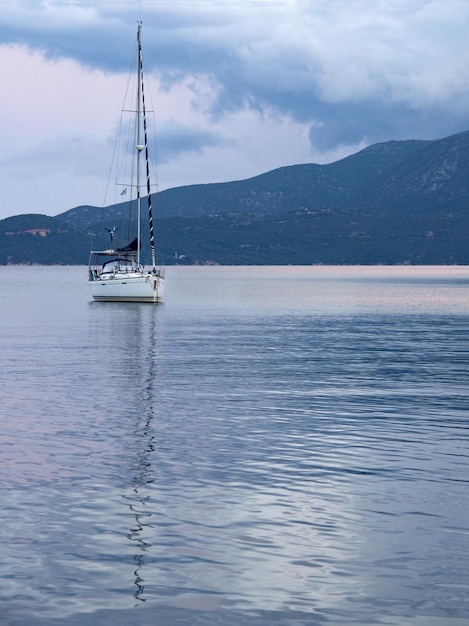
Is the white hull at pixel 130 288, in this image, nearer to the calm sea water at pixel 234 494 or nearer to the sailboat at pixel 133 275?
the sailboat at pixel 133 275

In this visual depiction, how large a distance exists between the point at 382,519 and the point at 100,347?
39851 mm

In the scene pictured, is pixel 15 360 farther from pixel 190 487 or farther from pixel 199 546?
pixel 199 546

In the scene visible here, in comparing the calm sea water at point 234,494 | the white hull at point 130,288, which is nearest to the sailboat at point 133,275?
the white hull at point 130,288

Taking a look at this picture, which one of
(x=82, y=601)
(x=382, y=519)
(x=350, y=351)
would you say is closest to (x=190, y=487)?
(x=382, y=519)

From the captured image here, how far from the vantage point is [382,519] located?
57.7 feet

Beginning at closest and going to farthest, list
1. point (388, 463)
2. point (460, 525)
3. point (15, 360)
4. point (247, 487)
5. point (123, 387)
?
point (460, 525) < point (247, 487) < point (388, 463) < point (123, 387) < point (15, 360)

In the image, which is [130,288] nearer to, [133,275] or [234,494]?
[133,275]

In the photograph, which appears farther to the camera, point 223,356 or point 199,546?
point 223,356

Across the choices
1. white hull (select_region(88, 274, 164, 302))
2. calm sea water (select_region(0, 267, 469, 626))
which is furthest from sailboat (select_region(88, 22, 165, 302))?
calm sea water (select_region(0, 267, 469, 626))

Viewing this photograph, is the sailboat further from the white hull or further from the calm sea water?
the calm sea water

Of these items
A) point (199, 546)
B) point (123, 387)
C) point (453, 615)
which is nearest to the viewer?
point (453, 615)

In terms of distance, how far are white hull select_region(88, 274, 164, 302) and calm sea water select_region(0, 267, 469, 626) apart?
5797cm

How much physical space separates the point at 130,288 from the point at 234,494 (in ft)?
280

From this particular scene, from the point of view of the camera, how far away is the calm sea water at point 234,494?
531 inches
